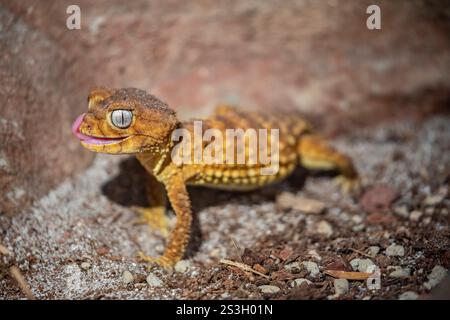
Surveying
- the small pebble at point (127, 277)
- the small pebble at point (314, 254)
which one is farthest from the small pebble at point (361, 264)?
the small pebble at point (127, 277)

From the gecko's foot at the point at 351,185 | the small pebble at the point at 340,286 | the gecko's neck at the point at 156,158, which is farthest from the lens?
the gecko's foot at the point at 351,185

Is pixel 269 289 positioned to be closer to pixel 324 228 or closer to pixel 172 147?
pixel 324 228

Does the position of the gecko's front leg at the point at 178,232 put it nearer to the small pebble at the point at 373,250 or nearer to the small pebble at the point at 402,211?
the small pebble at the point at 373,250

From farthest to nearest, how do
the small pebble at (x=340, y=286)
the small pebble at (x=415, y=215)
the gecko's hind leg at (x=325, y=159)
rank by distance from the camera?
the gecko's hind leg at (x=325, y=159) < the small pebble at (x=415, y=215) < the small pebble at (x=340, y=286)

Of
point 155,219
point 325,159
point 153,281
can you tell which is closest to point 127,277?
point 153,281

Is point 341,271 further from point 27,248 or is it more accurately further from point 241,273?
point 27,248
